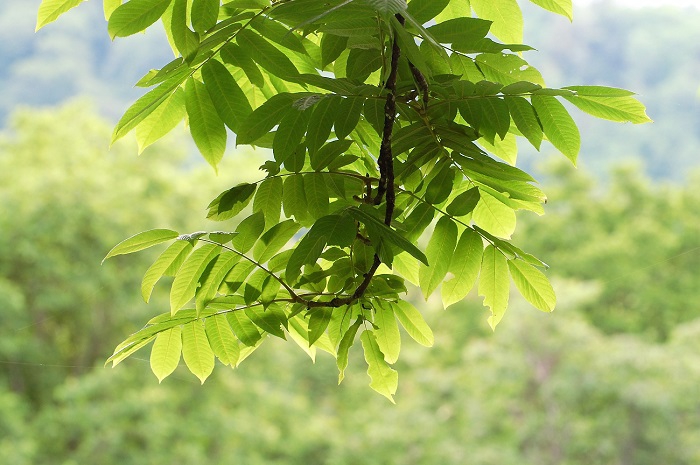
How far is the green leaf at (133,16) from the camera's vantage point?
466mm

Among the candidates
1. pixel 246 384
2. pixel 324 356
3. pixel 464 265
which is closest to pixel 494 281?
pixel 464 265

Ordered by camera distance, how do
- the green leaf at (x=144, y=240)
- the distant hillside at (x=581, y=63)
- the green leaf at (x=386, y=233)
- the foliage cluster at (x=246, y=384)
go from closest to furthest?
the green leaf at (x=386, y=233) → the green leaf at (x=144, y=240) → the foliage cluster at (x=246, y=384) → the distant hillside at (x=581, y=63)

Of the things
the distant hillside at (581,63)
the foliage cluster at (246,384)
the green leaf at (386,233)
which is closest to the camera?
the green leaf at (386,233)

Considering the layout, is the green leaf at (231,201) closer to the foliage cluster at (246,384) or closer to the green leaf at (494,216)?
the green leaf at (494,216)

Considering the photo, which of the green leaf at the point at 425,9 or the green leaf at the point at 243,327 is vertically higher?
the green leaf at the point at 425,9

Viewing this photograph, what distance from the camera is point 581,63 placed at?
14992 mm

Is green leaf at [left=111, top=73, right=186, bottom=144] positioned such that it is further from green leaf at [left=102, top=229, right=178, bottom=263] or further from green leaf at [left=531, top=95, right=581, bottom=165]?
green leaf at [left=531, top=95, right=581, bottom=165]

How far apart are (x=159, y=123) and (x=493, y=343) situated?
23.6ft

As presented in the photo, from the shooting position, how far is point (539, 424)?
23.2 feet

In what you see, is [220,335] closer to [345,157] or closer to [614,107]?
[345,157]

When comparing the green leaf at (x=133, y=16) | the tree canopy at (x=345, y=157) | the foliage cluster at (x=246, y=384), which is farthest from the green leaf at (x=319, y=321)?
the foliage cluster at (x=246, y=384)

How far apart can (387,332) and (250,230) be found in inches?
5.0

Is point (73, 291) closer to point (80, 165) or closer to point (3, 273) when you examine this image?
point (3, 273)

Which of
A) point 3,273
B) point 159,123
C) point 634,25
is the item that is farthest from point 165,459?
point 634,25
